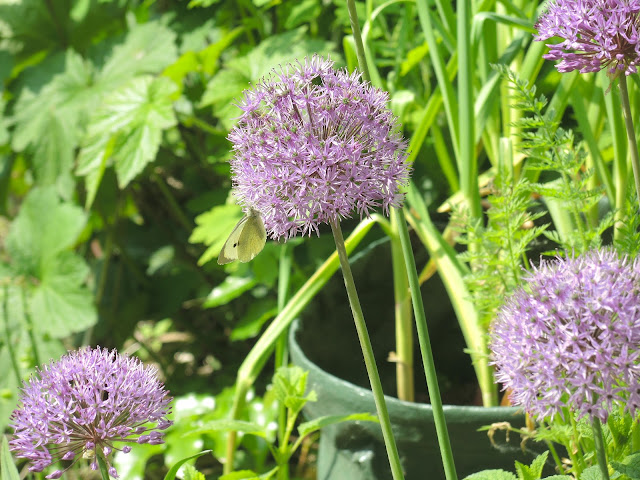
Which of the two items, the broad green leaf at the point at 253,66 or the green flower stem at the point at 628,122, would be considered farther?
the broad green leaf at the point at 253,66

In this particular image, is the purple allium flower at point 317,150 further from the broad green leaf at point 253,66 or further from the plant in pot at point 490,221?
the broad green leaf at point 253,66

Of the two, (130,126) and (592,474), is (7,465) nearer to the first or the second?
(592,474)

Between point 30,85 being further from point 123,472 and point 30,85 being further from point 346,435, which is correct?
point 346,435

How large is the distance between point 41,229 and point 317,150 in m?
1.79

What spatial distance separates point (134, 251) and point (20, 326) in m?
0.63

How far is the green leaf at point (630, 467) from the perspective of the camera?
821 mm

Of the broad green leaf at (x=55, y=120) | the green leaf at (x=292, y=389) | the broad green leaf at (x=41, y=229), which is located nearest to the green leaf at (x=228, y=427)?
the green leaf at (x=292, y=389)

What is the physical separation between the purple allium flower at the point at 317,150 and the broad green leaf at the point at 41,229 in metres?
1.54

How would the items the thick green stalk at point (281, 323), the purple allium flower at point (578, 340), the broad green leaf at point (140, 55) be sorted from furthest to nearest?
the broad green leaf at point (140, 55)
the thick green stalk at point (281, 323)
the purple allium flower at point (578, 340)

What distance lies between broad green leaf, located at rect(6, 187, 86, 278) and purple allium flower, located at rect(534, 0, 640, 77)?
68.6 inches

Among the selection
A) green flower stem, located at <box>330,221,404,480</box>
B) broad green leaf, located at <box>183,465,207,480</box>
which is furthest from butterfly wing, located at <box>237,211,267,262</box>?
broad green leaf, located at <box>183,465,207,480</box>

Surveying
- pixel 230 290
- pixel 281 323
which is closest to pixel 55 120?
pixel 230 290

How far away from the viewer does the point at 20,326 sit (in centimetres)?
229

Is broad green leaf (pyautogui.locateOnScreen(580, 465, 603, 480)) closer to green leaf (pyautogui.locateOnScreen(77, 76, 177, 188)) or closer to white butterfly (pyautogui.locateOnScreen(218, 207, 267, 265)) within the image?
white butterfly (pyautogui.locateOnScreen(218, 207, 267, 265))
